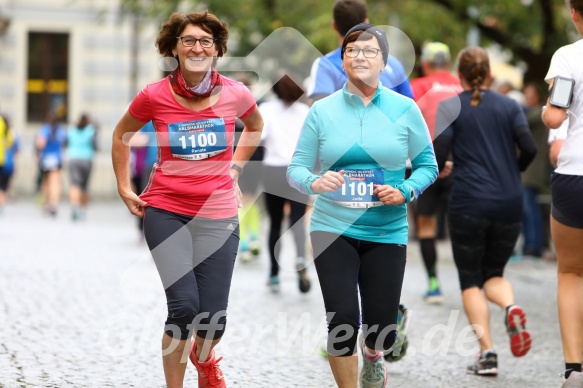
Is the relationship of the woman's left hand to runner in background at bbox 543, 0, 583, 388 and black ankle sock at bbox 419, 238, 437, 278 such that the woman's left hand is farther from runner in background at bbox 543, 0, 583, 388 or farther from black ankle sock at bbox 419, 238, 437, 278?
black ankle sock at bbox 419, 238, 437, 278

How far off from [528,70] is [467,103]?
10176 millimetres

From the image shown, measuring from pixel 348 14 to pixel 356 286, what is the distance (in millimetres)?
2268

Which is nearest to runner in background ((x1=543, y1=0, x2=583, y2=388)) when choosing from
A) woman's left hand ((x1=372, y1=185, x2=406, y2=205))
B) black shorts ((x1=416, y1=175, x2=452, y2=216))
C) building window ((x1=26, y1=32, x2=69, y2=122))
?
woman's left hand ((x1=372, y1=185, x2=406, y2=205))

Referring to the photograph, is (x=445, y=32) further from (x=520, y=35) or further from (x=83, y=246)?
(x=83, y=246)

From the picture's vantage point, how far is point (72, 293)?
10.3 meters

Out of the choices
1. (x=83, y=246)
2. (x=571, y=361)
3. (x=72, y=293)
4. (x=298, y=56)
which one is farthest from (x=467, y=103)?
(x=298, y=56)

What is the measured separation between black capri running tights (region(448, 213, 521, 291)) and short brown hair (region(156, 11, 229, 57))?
225 cm

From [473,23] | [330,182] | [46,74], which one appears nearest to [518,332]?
[330,182]

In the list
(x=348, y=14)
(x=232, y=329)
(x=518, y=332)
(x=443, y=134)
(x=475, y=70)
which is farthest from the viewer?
(x=232, y=329)

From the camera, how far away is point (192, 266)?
18.0ft

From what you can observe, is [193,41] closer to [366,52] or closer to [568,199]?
[366,52]

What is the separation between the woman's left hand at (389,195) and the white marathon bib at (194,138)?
0.84 metres

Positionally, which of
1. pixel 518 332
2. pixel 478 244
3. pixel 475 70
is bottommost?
pixel 518 332

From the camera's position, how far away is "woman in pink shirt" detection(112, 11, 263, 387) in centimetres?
545
